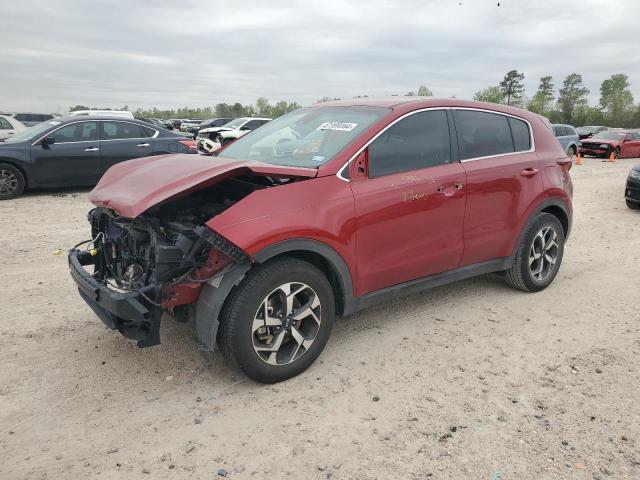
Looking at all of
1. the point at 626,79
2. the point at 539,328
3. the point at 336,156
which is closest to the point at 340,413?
the point at 336,156

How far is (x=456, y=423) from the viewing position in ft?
9.75

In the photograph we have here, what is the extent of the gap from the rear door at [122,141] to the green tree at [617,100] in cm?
7241

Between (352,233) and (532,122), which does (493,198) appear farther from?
(352,233)

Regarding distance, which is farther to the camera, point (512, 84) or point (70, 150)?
point (512, 84)

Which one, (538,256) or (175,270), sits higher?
(175,270)

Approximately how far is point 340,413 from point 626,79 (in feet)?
287

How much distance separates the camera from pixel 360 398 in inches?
127

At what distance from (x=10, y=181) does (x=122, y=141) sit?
7.28 ft

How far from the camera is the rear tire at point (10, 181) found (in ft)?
31.3

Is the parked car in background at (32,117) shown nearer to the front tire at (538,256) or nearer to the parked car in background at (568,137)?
the parked car in background at (568,137)

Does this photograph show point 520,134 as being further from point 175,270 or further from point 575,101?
point 575,101

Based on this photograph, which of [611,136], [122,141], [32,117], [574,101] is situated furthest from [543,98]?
[122,141]

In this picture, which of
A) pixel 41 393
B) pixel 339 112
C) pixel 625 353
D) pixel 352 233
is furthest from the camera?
pixel 339 112

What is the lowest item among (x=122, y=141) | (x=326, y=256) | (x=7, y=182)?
(x=7, y=182)
